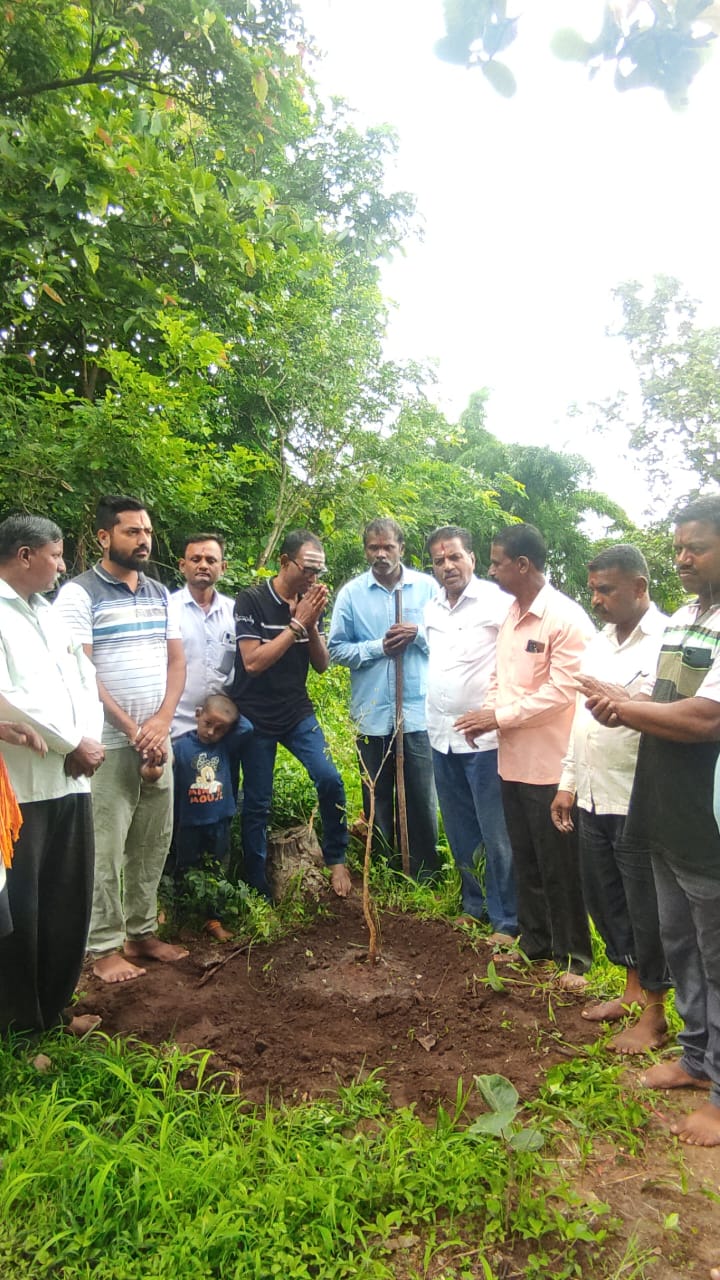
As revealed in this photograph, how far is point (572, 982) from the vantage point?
327 cm

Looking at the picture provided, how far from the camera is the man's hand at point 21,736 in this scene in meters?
2.57

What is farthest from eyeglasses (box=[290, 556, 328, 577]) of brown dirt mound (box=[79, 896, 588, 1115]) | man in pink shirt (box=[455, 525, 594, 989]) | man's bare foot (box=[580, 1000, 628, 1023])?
man's bare foot (box=[580, 1000, 628, 1023])

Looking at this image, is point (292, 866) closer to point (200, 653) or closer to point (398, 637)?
point (200, 653)

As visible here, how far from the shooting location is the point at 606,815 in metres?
3.00

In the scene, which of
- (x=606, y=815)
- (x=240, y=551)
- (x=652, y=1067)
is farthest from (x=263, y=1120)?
(x=240, y=551)

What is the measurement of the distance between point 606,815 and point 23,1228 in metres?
2.23

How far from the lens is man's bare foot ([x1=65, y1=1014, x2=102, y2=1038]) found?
9.37 ft

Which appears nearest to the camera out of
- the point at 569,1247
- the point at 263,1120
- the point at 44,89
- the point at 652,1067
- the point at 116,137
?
the point at 569,1247

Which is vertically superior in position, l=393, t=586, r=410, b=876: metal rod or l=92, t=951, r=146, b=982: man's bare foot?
l=393, t=586, r=410, b=876: metal rod

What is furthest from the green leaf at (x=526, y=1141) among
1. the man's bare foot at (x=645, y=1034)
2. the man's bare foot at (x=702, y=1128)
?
the man's bare foot at (x=645, y=1034)

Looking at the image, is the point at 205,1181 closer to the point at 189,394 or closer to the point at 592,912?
A: the point at 592,912

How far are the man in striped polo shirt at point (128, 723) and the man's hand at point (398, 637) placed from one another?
3.91 feet

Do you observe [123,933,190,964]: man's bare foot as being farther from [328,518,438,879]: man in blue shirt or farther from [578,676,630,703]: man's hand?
[578,676,630,703]: man's hand

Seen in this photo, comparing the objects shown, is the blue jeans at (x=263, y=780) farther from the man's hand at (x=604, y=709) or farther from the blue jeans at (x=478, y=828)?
the man's hand at (x=604, y=709)
